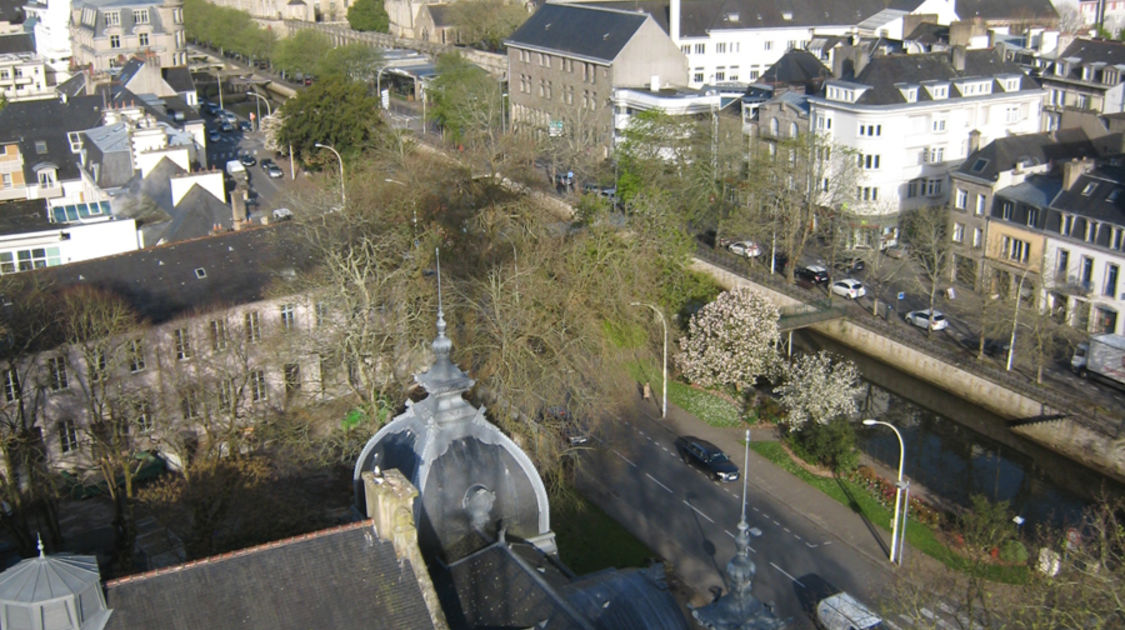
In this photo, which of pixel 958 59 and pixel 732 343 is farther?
pixel 958 59

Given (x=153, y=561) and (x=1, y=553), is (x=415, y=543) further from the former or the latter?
(x=1, y=553)

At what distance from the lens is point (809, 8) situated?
101312 mm

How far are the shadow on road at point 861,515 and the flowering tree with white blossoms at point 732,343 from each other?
8270 millimetres

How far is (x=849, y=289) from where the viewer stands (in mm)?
60125

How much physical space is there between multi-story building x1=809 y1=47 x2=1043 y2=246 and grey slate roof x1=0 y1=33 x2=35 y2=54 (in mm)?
90806

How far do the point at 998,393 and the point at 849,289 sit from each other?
37.7 ft

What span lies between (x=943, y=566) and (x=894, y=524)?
1923 mm

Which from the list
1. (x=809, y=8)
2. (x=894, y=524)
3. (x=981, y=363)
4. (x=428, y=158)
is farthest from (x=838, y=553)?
(x=809, y=8)

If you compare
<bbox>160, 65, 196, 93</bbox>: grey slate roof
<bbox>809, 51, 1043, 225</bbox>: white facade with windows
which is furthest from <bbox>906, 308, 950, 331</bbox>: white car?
<bbox>160, 65, 196, 93</bbox>: grey slate roof

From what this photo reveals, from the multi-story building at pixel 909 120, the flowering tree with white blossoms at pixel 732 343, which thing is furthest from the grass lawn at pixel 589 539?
the multi-story building at pixel 909 120

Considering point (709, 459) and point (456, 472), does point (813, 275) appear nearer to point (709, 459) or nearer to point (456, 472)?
point (709, 459)

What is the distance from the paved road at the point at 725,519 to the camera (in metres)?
37.0

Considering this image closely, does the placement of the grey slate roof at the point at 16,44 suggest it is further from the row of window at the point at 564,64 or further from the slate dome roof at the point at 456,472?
the slate dome roof at the point at 456,472

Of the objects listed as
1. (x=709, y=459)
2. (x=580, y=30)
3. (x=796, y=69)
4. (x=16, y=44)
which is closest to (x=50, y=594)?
(x=709, y=459)
